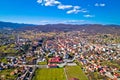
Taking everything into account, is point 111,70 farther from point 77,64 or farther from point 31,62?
point 31,62

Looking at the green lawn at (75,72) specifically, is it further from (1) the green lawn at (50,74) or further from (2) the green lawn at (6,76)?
(2) the green lawn at (6,76)

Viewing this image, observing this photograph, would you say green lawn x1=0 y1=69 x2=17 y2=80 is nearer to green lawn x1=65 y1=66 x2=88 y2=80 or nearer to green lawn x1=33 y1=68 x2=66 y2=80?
green lawn x1=33 y1=68 x2=66 y2=80

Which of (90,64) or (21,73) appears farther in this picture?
(90,64)

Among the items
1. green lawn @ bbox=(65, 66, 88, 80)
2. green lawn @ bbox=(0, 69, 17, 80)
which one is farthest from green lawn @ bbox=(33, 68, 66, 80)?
green lawn @ bbox=(0, 69, 17, 80)

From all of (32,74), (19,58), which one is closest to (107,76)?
(32,74)

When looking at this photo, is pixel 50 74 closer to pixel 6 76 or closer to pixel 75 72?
pixel 75 72

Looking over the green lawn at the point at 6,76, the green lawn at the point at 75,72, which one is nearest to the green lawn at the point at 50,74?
the green lawn at the point at 75,72
